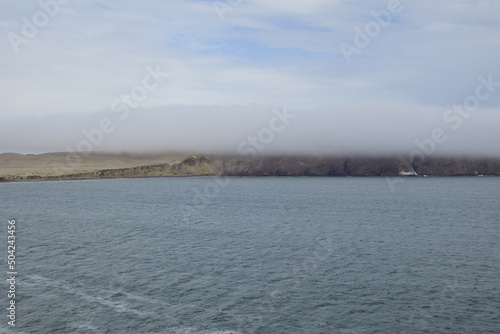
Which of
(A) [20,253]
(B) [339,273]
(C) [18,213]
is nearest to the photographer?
(B) [339,273]

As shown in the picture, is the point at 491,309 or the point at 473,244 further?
the point at 473,244

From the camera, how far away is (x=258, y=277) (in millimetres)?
53594

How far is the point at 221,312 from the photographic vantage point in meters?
42.3

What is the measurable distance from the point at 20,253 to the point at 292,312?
143 feet

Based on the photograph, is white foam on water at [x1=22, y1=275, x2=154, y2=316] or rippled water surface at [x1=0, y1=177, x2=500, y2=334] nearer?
rippled water surface at [x1=0, y1=177, x2=500, y2=334]

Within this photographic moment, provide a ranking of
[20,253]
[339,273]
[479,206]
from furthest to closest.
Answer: [479,206] → [20,253] → [339,273]

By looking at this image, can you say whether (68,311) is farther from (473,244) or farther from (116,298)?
(473,244)

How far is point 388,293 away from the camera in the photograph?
47.2 meters

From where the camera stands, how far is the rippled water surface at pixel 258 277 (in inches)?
1585

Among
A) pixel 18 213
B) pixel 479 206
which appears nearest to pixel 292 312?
pixel 18 213

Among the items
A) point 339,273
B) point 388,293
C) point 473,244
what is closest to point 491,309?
point 388,293

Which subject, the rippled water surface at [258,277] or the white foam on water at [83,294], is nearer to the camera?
the rippled water surface at [258,277]

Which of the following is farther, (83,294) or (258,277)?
(258,277)

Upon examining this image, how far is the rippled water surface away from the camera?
40.2 metres
